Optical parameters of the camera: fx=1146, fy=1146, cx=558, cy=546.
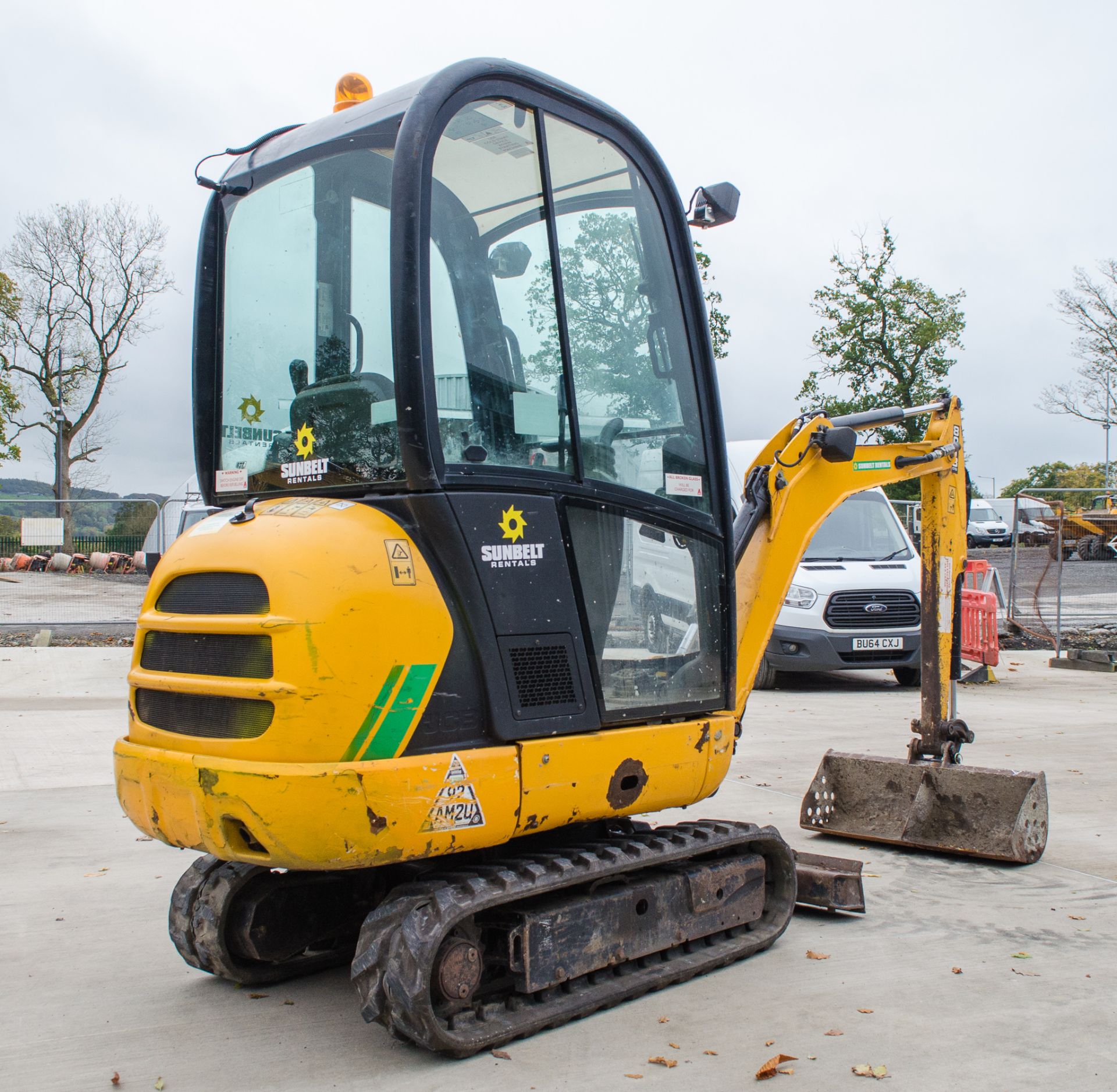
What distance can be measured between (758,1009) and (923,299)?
46971 millimetres

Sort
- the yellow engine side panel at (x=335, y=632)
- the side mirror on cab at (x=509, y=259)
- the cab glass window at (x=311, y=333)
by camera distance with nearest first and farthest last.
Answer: the yellow engine side panel at (x=335, y=632) → the cab glass window at (x=311, y=333) → the side mirror on cab at (x=509, y=259)

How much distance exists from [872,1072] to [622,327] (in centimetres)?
246

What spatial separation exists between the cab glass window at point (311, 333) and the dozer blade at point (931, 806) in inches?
138

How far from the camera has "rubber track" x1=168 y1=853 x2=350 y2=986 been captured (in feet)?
12.9

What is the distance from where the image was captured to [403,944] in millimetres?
3271

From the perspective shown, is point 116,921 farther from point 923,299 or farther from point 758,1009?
point 923,299

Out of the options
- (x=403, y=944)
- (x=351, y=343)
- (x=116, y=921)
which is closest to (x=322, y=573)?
(x=351, y=343)

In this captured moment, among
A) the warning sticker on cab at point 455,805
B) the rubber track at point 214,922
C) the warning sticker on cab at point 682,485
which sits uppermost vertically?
the warning sticker on cab at point 682,485

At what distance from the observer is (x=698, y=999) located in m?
3.82

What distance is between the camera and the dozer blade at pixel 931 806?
216 inches

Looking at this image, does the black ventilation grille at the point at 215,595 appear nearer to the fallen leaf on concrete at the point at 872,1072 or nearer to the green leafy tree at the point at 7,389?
the fallen leaf on concrete at the point at 872,1072

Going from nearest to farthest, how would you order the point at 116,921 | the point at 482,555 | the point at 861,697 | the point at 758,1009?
the point at 482,555, the point at 758,1009, the point at 116,921, the point at 861,697

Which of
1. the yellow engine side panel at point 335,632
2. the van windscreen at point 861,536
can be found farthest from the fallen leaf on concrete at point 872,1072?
the van windscreen at point 861,536

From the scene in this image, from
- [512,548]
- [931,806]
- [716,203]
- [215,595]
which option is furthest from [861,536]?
[215,595]
